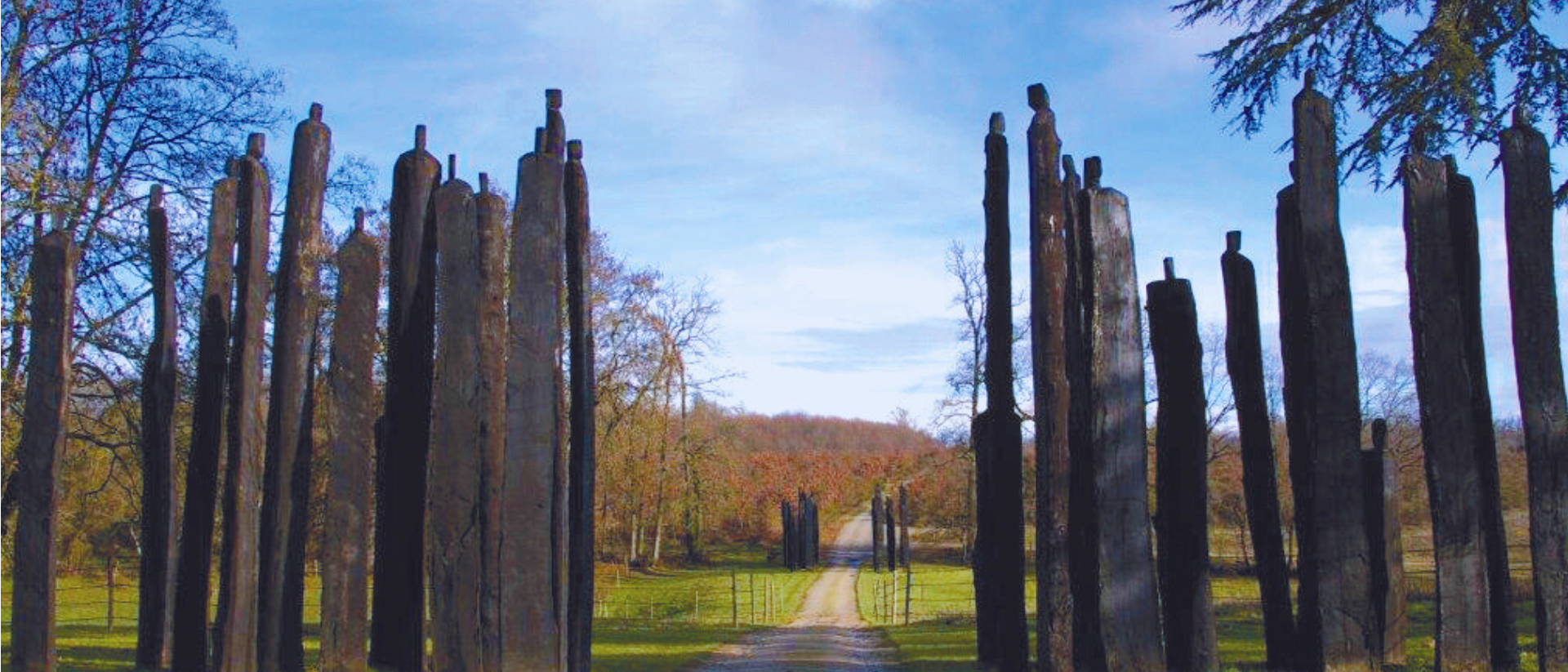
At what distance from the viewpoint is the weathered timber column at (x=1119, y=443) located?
7.37 m

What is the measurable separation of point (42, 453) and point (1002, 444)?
600cm

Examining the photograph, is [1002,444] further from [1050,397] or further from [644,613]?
[644,613]

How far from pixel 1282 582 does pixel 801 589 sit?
1234 inches

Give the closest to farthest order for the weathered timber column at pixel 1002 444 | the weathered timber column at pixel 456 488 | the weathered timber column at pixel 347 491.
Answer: the weathered timber column at pixel 456 488 → the weathered timber column at pixel 347 491 → the weathered timber column at pixel 1002 444

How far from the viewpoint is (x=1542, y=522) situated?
24.3 feet

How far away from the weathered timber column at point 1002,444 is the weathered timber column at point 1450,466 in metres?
2.77

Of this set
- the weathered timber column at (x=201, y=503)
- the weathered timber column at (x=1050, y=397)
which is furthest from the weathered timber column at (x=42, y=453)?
the weathered timber column at (x=1050, y=397)

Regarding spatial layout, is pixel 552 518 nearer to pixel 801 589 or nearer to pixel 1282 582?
pixel 1282 582

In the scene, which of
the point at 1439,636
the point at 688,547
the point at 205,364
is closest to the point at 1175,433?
the point at 1439,636

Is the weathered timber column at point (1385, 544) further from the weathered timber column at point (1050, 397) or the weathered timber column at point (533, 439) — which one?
the weathered timber column at point (533, 439)

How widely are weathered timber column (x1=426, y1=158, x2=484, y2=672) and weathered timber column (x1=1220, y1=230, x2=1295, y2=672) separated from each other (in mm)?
4456

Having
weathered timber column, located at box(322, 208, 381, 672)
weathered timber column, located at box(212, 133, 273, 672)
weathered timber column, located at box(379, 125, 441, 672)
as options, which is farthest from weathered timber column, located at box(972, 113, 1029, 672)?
weathered timber column, located at box(212, 133, 273, 672)

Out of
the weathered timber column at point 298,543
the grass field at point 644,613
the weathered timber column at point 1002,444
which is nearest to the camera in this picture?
the weathered timber column at point 298,543

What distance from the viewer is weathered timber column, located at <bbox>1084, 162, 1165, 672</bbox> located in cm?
737
